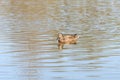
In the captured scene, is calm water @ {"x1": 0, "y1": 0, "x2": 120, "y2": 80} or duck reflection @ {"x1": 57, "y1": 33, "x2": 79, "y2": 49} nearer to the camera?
calm water @ {"x1": 0, "y1": 0, "x2": 120, "y2": 80}

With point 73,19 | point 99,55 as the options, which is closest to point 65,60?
point 99,55

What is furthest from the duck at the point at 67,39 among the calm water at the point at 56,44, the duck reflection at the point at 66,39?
the calm water at the point at 56,44

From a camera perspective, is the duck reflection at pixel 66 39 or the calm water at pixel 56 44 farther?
the duck reflection at pixel 66 39

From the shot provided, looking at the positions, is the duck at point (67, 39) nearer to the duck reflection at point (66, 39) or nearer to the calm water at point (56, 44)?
the duck reflection at point (66, 39)

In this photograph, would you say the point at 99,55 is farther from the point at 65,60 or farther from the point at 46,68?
the point at 46,68

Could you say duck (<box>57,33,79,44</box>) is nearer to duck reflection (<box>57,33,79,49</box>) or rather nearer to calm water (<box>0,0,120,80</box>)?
duck reflection (<box>57,33,79,49</box>)

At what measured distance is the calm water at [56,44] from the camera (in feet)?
39.0

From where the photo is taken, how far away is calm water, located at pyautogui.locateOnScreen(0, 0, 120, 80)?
11898 millimetres

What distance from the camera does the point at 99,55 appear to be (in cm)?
1381

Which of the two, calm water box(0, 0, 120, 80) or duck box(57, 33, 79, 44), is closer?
calm water box(0, 0, 120, 80)

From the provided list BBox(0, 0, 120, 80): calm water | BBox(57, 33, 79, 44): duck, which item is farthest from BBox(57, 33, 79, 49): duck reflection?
BBox(0, 0, 120, 80): calm water

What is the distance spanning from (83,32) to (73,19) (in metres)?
4.43

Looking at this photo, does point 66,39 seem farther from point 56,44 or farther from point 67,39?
point 56,44

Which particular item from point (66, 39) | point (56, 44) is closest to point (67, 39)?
point (66, 39)
